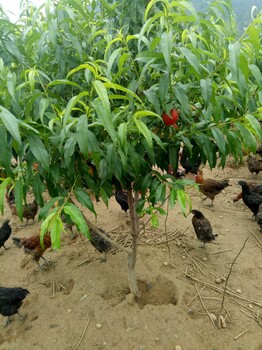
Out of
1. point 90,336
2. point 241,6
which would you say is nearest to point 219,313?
point 90,336

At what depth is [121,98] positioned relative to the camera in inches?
52.7

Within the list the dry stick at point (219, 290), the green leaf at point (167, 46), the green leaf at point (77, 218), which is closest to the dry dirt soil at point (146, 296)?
the dry stick at point (219, 290)

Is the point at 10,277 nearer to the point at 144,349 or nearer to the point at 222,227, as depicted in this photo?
the point at 144,349

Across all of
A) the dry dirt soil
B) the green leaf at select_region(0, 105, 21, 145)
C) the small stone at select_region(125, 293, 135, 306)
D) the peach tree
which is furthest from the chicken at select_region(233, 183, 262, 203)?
the green leaf at select_region(0, 105, 21, 145)

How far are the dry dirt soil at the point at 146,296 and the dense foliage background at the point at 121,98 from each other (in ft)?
2.60

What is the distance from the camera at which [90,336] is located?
273 cm

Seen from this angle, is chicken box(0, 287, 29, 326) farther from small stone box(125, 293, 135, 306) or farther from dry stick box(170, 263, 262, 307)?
dry stick box(170, 263, 262, 307)

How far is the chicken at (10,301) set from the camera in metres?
2.87

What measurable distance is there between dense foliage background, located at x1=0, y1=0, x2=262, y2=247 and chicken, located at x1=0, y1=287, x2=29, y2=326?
5.89 feet

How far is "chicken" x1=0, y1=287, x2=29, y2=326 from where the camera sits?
2871 millimetres

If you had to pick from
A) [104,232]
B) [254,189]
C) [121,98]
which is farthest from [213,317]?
[254,189]

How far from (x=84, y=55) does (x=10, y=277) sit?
3.21 m

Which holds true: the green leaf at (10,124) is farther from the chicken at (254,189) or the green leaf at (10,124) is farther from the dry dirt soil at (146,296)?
the chicken at (254,189)

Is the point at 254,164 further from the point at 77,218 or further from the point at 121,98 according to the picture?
the point at 77,218
